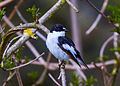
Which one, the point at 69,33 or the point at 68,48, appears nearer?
the point at 68,48

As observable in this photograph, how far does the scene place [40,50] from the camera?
7.11m

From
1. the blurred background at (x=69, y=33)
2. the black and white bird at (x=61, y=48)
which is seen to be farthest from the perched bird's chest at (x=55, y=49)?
the blurred background at (x=69, y=33)

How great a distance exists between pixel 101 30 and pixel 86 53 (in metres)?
0.78

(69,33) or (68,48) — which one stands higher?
(68,48)

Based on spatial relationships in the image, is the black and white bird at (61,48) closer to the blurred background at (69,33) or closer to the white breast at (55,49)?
the white breast at (55,49)

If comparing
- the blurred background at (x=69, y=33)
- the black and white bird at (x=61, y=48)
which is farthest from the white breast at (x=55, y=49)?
the blurred background at (x=69, y=33)

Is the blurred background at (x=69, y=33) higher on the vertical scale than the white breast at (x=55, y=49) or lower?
lower

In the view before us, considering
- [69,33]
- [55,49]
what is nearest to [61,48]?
[55,49]

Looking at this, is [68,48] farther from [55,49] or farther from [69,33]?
[69,33]

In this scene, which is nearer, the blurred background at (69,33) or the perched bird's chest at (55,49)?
the perched bird's chest at (55,49)

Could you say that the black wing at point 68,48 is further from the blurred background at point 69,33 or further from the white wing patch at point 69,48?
the blurred background at point 69,33

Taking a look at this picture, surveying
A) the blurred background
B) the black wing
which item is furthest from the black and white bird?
the blurred background

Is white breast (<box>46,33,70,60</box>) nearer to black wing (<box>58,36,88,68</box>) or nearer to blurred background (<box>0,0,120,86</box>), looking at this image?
black wing (<box>58,36,88,68</box>)

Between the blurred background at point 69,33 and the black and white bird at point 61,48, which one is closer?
the black and white bird at point 61,48
